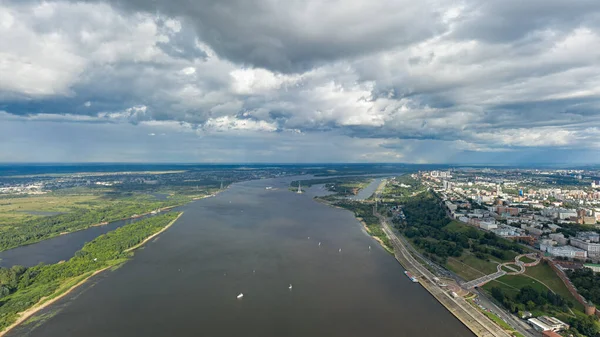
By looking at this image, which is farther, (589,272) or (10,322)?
(589,272)

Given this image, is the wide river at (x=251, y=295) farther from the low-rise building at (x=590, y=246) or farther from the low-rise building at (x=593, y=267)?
the low-rise building at (x=590, y=246)

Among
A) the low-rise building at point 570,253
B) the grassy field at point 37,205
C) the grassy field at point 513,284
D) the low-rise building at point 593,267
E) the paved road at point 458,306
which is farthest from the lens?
the grassy field at point 37,205

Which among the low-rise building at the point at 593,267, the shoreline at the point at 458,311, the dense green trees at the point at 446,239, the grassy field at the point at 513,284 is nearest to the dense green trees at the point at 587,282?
the low-rise building at the point at 593,267

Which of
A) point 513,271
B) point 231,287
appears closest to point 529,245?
point 513,271

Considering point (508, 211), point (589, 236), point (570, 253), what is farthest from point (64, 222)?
point (508, 211)

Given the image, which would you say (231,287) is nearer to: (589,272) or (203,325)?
(203,325)

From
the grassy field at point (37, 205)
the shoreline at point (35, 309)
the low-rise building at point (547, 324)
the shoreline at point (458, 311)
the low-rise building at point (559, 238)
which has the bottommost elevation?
the shoreline at point (458, 311)
